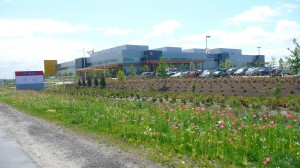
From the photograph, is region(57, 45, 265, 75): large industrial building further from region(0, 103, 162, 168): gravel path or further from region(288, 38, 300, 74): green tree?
region(0, 103, 162, 168): gravel path

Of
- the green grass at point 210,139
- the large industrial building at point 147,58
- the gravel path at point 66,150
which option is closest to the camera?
the green grass at point 210,139

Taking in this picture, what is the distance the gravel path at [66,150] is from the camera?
21.8 ft

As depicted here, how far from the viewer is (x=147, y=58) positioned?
9556cm

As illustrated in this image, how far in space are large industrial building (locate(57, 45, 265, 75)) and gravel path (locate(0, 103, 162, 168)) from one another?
64.7m

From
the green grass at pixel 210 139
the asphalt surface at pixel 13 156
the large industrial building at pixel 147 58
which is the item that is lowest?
the asphalt surface at pixel 13 156

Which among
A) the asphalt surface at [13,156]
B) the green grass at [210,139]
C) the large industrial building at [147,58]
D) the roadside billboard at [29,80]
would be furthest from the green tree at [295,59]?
the large industrial building at [147,58]

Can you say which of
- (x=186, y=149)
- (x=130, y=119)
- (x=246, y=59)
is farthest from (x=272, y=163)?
(x=246, y=59)

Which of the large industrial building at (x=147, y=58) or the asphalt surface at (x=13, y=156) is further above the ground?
the large industrial building at (x=147, y=58)

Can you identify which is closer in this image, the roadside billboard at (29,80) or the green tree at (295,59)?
the green tree at (295,59)

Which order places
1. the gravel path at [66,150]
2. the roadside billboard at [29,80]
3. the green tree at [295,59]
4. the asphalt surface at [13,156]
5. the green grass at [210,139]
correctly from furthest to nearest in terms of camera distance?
the roadside billboard at [29,80], the green tree at [295,59], the asphalt surface at [13,156], the gravel path at [66,150], the green grass at [210,139]

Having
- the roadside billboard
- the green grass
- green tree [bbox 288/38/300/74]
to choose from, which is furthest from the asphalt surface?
the roadside billboard

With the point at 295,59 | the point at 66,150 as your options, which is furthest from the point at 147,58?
the point at 66,150

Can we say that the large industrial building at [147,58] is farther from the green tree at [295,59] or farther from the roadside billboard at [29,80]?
the green tree at [295,59]

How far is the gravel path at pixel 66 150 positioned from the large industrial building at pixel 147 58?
64711 mm
